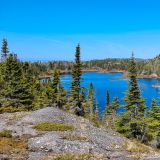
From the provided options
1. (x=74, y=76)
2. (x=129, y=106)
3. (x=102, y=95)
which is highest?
(x=74, y=76)

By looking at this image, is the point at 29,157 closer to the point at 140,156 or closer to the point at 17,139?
the point at 17,139

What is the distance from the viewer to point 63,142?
25672 mm

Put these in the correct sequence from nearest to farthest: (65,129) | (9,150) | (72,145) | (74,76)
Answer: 1. (9,150)
2. (72,145)
3. (65,129)
4. (74,76)

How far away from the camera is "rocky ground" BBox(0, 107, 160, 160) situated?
23.4 meters

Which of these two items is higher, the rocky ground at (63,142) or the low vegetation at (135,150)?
the rocky ground at (63,142)

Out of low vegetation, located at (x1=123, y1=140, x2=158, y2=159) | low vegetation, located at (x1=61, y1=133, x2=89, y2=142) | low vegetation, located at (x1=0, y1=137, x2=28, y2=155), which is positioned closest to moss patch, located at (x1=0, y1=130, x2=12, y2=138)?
low vegetation, located at (x1=0, y1=137, x2=28, y2=155)

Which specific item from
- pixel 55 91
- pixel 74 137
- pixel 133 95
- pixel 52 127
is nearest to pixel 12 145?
pixel 74 137

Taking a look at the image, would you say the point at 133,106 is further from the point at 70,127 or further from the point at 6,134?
the point at 6,134

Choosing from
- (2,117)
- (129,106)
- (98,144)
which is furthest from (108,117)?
(98,144)

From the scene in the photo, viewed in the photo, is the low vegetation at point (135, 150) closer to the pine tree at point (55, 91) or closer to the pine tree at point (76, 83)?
the pine tree at point (76, 83)

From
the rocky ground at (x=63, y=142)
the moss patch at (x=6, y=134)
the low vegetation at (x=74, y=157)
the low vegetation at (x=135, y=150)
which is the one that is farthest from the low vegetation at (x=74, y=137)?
the moss patch at (x=6, y=134)

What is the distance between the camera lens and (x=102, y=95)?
16975 cm

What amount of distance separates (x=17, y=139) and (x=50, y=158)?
6.35 metres

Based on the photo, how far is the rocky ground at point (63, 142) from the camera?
2344 cm
